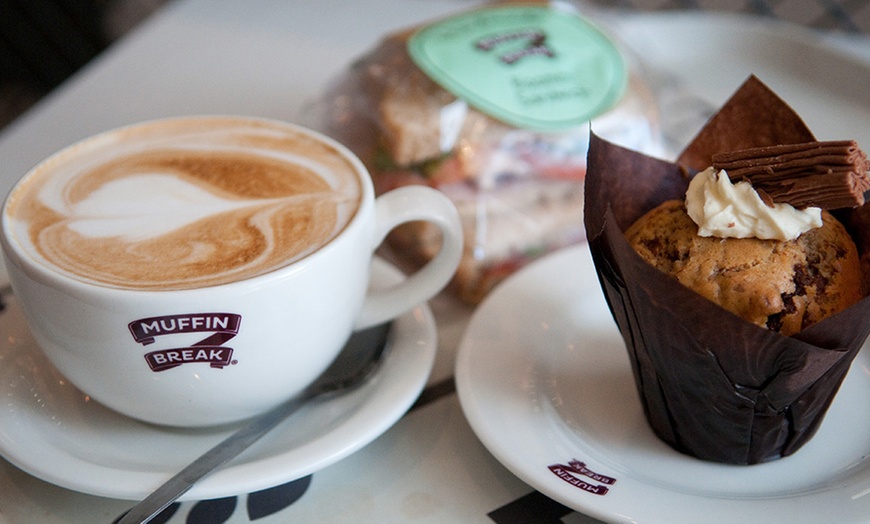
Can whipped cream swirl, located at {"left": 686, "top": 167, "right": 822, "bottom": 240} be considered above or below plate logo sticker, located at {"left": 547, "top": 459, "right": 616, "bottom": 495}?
above

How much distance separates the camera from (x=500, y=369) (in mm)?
744

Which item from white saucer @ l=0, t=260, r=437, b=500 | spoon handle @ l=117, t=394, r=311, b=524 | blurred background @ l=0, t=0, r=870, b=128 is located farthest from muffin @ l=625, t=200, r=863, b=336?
blurred background @ l=0, t=0, r=870, b=128

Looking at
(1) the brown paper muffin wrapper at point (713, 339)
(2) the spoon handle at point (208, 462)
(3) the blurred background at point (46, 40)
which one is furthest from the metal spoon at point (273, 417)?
(3) the blurred background at point (46, 40)

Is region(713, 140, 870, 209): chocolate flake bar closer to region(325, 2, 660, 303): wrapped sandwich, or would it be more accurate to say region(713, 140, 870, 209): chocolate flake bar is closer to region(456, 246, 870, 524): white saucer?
region(456, 246, 870, 524): white saucer

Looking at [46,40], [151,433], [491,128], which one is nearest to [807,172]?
[491,128]

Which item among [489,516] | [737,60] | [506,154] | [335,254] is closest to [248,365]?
[335,254]

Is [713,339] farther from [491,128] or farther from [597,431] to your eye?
[491,128]

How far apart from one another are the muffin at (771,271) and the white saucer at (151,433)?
24 centimetres

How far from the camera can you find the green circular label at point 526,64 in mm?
986

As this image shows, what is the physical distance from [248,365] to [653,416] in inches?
13.4

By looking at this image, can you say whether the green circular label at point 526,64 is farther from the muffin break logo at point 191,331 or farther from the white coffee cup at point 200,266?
the muffin break logo at point 191,331

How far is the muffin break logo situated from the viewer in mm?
598

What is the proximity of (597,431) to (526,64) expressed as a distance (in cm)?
50

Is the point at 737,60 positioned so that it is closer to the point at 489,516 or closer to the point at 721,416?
the point at 721,416
